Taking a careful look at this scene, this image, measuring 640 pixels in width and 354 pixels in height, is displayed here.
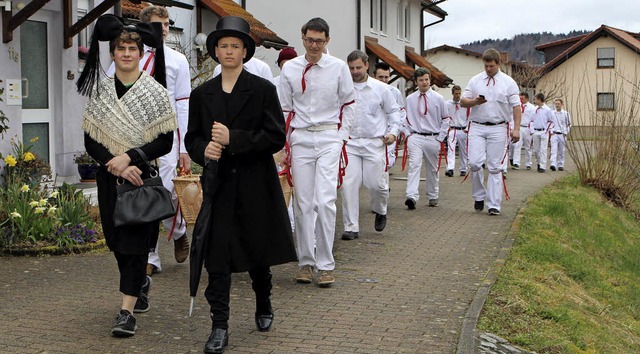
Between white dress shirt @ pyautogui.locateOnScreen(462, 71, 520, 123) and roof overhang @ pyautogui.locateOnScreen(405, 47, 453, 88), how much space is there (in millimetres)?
23125

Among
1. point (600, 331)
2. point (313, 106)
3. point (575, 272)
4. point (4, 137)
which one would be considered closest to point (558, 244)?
point (575, 272)

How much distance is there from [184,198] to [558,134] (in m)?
19.5

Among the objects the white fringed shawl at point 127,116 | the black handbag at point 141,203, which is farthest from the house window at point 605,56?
the black handbag at point 141,203

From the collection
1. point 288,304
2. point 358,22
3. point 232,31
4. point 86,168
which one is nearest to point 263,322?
point 288,304

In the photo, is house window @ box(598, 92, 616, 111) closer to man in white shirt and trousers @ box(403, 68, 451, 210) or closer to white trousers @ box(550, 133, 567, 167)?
man in white shirt and trousers @ box(403, 68, 451, 210)

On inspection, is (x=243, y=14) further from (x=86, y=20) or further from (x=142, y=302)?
(x=142, y=302)

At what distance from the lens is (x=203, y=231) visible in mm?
6207

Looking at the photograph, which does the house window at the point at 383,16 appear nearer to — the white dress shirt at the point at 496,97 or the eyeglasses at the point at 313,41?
the white dress shirt at the point at 496,97

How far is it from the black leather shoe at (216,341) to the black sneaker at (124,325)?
58 cm

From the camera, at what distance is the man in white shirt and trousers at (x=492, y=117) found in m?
13.6

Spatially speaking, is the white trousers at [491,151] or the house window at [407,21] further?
the house window at [407,21]

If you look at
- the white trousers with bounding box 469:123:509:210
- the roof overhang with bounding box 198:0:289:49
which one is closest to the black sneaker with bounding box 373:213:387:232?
the white trousers with bounding box 469:123:509:210

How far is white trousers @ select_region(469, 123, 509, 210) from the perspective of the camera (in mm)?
13688

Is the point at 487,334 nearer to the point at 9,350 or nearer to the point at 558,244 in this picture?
the point at 9,350
